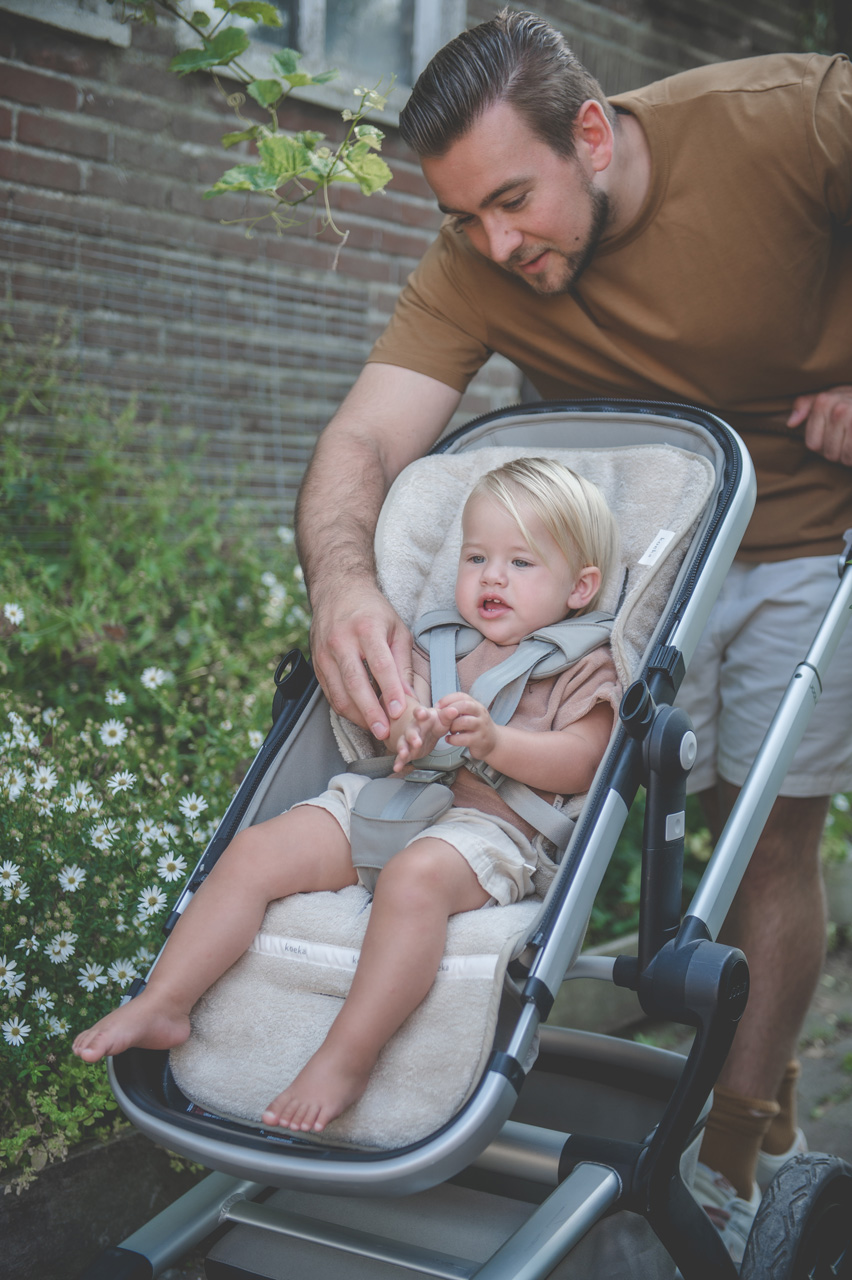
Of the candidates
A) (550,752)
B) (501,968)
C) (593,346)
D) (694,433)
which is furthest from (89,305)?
(501,968)

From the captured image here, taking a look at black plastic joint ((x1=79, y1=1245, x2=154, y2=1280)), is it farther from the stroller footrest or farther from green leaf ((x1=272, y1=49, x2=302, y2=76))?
green leaf ((x1=272, y1=49, x2=302, y2=76))

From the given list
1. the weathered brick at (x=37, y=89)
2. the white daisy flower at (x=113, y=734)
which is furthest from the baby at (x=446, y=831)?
the weathered brick at (x=37, y=89)

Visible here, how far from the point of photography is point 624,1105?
194 centimetres

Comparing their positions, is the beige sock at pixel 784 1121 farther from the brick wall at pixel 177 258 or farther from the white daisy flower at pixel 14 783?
the brick wall at pixel 177 258

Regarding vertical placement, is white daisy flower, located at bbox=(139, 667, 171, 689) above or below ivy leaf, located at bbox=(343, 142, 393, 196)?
below

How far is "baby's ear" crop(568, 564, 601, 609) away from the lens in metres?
1.96

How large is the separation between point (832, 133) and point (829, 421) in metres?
0.54

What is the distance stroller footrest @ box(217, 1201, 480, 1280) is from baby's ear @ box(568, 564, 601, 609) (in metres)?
1.08

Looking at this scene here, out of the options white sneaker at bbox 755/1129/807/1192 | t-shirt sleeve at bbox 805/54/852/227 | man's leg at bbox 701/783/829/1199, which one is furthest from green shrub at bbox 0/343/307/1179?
t-shirt sleeve at bbox 805/54/852/227

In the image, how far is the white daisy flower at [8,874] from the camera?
6.26 ft

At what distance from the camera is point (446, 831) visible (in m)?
1.65

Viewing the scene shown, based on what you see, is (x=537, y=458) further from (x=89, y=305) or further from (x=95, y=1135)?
(x=89, y=305)

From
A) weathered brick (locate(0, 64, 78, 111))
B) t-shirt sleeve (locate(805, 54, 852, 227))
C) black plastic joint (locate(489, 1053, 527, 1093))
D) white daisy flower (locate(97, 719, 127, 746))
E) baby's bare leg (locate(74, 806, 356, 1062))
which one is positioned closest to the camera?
black plastic joint (locate(489, 1053, 527, 1093))

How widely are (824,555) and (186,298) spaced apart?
2522mm
